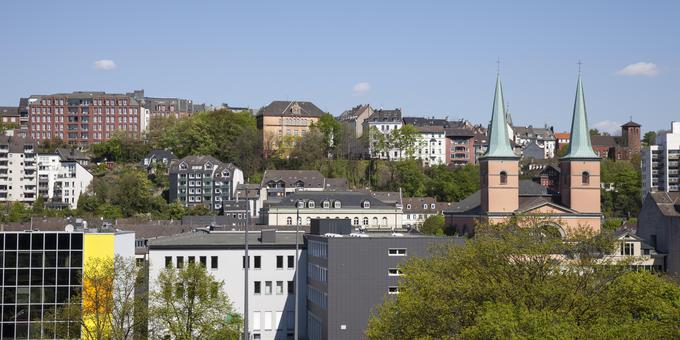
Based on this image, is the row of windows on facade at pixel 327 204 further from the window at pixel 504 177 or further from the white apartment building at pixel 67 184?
the white apartment building at pixel 67 184

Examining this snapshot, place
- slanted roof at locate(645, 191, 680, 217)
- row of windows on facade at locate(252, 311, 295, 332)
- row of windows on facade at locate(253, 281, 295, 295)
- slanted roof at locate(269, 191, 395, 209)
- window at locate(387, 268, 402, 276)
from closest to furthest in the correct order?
window at locate(387, 268, 402, 276) → row of windows on facade at locate(252, 311, 295, 332) → row of windows on facade at locate(253, 281, 295, 295) → slanted roof at locate(645, 191, 680, 217) → slanted roof at locate(269, 191, 395, 209)

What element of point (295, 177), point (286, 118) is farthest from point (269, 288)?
point (286, 118)

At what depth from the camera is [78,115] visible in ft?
654

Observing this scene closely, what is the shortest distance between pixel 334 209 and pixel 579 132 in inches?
1415

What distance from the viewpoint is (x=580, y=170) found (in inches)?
4227

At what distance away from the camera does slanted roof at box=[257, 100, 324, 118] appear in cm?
A: 18738

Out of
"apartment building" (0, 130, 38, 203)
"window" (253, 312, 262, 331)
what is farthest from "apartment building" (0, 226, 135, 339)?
"apartment building" (0, 130, 38, 203)

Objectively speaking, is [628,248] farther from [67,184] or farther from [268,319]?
[67,184]

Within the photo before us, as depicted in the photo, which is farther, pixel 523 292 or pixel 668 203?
pixel 668 203

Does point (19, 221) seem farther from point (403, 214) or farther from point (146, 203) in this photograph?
point (403, 214)

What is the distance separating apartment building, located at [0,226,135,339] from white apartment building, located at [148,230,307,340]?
6.62 m

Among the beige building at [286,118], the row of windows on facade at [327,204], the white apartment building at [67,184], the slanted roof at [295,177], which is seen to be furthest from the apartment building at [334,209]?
the beige building at [286,118]

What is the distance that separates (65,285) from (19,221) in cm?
7392

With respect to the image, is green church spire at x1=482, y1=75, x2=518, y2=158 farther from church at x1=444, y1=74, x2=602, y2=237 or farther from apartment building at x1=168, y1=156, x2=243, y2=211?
apartment building at x1=168, y1=156, x2=243, y2=211
